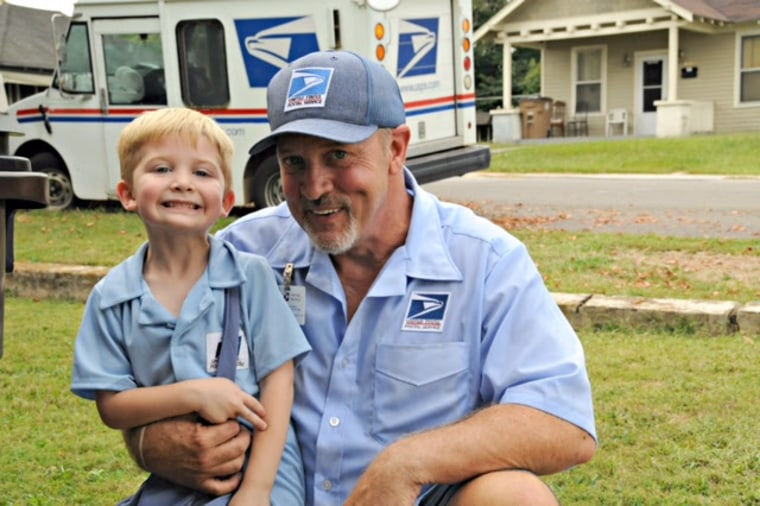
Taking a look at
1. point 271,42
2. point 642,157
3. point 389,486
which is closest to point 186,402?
point 389,486

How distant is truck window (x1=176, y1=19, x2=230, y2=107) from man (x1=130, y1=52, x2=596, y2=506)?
8.62 meters

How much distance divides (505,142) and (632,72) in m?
3.70

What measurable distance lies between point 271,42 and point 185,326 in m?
8.53

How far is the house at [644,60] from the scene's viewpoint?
78.4 ft

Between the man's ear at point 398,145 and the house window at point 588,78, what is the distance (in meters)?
24.7

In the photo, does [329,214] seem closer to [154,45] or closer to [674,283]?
[674,283]

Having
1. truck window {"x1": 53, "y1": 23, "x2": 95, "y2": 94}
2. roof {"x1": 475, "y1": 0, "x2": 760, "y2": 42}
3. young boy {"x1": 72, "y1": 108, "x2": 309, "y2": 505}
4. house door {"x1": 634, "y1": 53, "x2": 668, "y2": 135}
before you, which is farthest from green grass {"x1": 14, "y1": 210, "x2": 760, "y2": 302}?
house door {"x1": 634, "y1": 53, "x2": 668, "y2": 135}

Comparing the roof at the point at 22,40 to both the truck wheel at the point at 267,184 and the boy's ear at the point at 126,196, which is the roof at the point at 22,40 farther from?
the truck wheel at the point at 267,184

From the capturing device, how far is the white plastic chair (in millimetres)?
25641

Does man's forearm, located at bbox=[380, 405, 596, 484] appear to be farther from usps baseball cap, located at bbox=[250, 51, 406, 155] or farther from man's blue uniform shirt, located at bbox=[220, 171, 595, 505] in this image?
usps baseball cap, located at bbox=[250, 51, 406, 155]

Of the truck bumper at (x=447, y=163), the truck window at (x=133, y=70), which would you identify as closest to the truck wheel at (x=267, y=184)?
the truck bumper at (x=447, y=163)

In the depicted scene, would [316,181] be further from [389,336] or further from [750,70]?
[750,70]

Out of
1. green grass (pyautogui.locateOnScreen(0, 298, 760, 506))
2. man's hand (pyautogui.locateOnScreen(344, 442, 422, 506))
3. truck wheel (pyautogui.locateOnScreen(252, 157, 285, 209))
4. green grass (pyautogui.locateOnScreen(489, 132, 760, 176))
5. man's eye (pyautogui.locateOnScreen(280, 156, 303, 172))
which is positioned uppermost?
man's eye (pyautogui.locateOnScreen(280, 156, 303, 172))

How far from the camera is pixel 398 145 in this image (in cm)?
264
